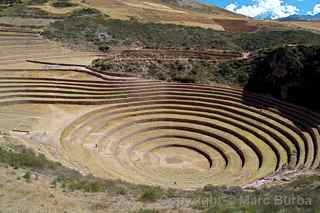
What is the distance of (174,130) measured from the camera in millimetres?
28531

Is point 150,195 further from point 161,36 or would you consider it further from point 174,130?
point 161,36

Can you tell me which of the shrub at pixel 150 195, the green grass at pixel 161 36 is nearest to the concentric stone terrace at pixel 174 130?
the shrub at pixel 150 195

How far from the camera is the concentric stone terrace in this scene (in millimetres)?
22406

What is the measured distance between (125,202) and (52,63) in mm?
27846

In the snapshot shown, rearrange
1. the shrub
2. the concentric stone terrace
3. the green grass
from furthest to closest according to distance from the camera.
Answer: the green grass
the concentric stone terrace
the shrub

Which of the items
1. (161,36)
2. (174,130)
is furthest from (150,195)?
(161,36)

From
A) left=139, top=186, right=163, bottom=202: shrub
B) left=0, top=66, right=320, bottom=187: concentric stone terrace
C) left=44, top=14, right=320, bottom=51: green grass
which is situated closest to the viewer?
left=139, top=186, right=163, bottom=202: shrub

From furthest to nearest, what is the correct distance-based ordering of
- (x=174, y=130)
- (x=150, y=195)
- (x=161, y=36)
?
(x=161, y=36) → (x=174, y=130) → (x=150, y=195)

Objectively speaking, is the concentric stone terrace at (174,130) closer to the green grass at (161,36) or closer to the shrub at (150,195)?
the shrub at (150,195)

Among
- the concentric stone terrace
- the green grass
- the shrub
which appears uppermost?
the green grass

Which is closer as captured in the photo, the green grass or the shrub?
the shrub

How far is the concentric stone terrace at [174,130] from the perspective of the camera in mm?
22406

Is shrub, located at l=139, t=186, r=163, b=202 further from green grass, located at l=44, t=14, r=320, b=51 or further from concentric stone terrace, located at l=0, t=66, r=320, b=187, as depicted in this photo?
green grass, located at l=44, t=14, r=320, b=51

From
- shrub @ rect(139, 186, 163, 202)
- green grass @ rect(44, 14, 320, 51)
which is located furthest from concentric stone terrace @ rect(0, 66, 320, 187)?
green grass @ rect(44, 14, 320, 51)
